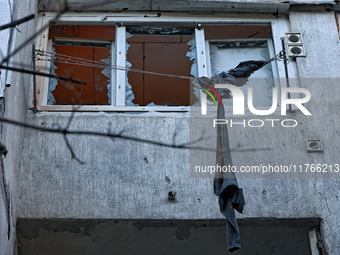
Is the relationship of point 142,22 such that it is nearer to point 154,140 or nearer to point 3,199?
point 154,140

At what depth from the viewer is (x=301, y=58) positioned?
6.63 m

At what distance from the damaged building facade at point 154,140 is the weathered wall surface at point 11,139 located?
0.08 feet

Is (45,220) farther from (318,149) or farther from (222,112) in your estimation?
(318,149)

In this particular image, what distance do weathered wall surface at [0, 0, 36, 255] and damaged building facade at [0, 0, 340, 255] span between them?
2 cm

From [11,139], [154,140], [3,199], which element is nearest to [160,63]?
[154,140]

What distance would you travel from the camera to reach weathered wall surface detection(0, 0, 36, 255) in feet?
15.3

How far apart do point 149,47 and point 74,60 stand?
1.21m

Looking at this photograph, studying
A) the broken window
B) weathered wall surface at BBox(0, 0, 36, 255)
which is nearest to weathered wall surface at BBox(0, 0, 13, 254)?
weathered wall surface at BBox(0, 0, 36, 255)

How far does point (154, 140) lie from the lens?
573 centimetres

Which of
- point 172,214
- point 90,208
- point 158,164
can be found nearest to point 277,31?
point 158,164

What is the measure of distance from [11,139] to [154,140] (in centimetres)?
177

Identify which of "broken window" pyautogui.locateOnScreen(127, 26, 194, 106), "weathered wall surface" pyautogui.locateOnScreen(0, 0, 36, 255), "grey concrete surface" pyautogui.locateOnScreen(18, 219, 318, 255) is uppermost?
"broken window" pyautogui.locateOnScreen(127, 26, 194, 106)

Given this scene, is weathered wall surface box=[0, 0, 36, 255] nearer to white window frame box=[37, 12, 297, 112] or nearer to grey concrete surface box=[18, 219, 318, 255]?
grey concrete surface box=[18, 219, 318, 255]

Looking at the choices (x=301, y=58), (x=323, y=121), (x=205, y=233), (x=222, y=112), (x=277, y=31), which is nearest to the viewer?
(x=222, y=112)
